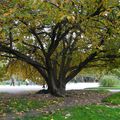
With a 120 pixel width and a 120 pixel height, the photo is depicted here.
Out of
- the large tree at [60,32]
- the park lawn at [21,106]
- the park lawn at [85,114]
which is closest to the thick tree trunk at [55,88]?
the large tree at [60,32]

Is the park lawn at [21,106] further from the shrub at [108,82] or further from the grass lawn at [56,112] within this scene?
the shrub at [108,82]

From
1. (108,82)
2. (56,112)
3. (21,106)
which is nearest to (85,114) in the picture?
(56,112)

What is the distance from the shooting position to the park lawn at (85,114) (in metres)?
10.5

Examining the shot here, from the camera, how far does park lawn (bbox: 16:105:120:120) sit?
1045 centimetres

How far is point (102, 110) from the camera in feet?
38.9

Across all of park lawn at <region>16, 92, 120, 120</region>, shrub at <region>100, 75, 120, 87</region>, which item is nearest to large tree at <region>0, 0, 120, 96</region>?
park lawn at <region>16, 92, 120, 120</region>

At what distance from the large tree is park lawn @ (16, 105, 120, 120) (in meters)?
2.60

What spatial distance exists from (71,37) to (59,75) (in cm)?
203

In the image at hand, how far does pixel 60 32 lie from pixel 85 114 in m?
4.77

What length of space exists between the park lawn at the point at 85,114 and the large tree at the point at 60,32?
260cm

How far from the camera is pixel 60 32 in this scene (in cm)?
1486

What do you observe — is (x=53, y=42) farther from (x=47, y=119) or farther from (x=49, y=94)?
(x=47, y=119)

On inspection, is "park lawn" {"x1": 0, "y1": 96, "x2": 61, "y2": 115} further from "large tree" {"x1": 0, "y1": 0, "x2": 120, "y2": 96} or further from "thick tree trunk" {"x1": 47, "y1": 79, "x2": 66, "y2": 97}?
"thick tree trunk" {"x1": 47, "y1": 79, "x2": 66, "y2": 97}

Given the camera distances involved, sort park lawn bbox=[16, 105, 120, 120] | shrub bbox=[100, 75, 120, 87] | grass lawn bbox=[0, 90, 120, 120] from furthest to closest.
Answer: shrub bbox=[100, 75, 120, 87]
grass lawn bbox=[0, 90, 120, 120]
park lawn bbox=[16, 105, 120, 120]
